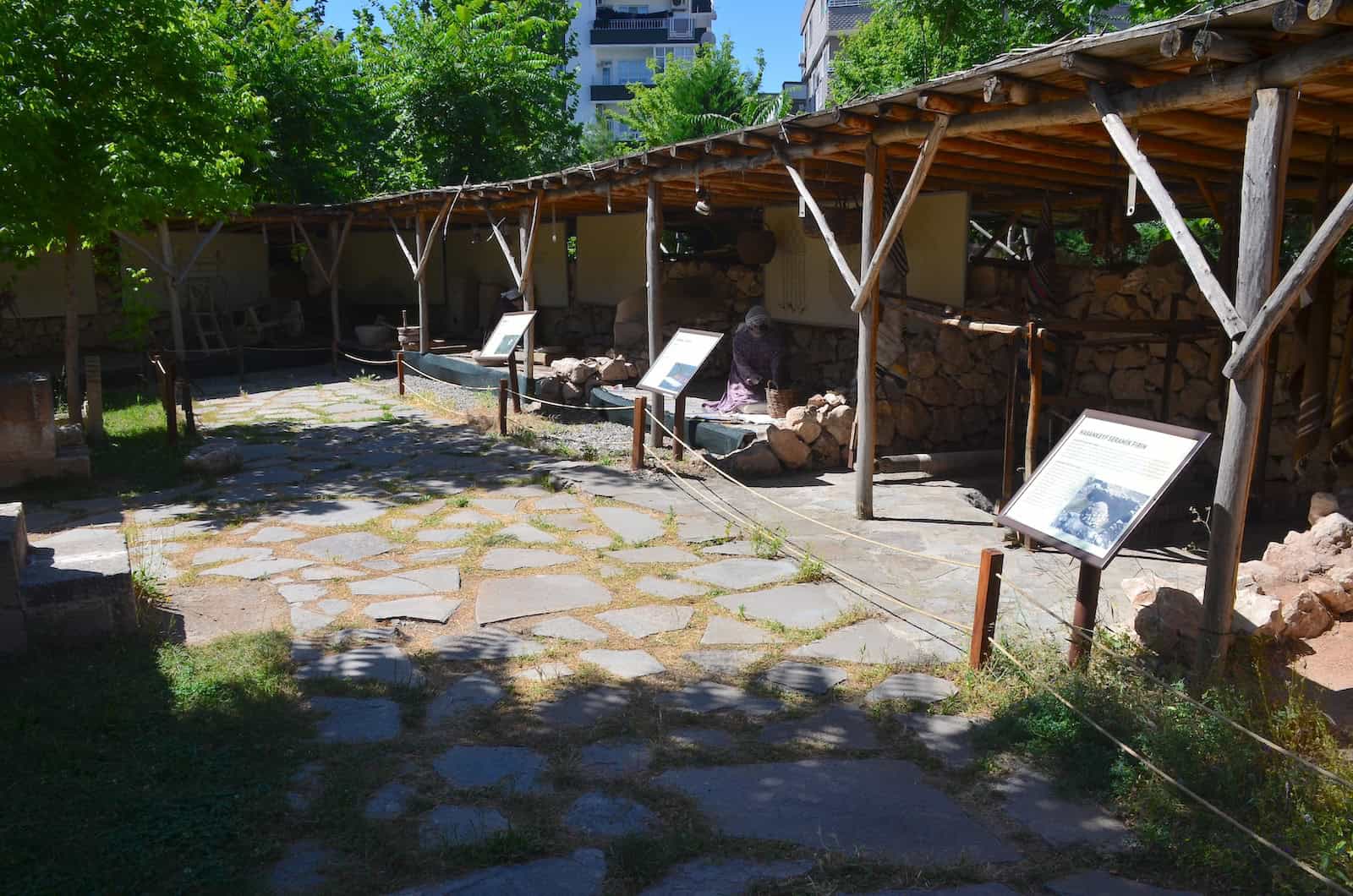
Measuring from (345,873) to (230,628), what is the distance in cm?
253

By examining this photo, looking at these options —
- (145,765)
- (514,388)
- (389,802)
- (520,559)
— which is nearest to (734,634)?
(520,559)

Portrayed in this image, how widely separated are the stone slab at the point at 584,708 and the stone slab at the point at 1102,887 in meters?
1.90

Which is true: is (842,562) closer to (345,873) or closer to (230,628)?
(230,628)

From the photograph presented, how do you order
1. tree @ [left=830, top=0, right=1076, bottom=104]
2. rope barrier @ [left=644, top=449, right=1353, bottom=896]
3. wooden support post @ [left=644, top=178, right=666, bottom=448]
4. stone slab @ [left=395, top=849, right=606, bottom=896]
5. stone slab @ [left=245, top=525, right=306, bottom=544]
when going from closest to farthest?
rope barrier @ [left=644, top=449, right=1353, bottom=896]
stone slab @ [left=395, top=849, right=606, bottom=896]
stone slab @ [left=245, top=525, right=306, bottom=544]
wooden support post @ [left=644, top=178, right=666, bottom=448]
tree @ [left=830, top=0, right=1076, bottom=104]

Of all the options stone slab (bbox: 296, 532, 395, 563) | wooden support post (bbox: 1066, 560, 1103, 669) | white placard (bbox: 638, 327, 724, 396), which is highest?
white placard (bbox: 638, 327, 724, 396)

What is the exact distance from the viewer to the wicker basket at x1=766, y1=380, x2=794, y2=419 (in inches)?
408

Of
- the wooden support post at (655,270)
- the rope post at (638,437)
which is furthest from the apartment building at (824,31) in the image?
the rope post at (638,437)

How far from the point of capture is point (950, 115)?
20.4 ft

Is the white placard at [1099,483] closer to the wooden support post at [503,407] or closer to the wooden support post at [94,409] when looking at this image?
the wooden support post at [503,407]

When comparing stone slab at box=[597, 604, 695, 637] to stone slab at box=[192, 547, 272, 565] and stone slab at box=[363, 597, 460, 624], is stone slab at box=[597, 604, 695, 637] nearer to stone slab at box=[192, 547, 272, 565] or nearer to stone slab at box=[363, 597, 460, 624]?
stone slab at box=[363, 597, 460, 624]

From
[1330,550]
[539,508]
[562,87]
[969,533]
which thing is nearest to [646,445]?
[539,508]

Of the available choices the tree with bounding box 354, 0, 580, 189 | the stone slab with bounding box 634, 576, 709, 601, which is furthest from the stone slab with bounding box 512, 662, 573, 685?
the tree with bounding box 354, 0, 580, 189

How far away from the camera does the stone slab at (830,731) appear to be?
13.2 ft

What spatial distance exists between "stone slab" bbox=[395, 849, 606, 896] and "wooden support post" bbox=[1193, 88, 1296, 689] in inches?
102
